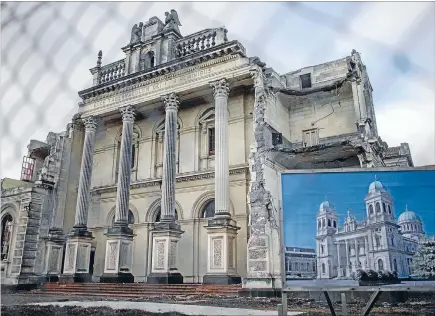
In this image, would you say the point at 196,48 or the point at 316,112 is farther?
the point at 196,48

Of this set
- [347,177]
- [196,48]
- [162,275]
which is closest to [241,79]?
[196,48]

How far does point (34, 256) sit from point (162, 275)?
7.91 metres

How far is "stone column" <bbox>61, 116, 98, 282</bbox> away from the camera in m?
18.7

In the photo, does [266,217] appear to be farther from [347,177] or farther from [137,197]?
[137,197]

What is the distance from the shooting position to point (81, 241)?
19.2 meters

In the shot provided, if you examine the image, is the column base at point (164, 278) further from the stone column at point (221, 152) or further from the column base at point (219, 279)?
the stone column at point (221, 152)

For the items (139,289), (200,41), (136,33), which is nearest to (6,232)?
(139,289)

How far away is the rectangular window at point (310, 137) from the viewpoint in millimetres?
17688

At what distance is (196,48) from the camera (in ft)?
63.2

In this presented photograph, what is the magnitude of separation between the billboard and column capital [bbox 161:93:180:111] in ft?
42.7

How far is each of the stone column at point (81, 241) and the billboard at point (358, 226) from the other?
15.3 metres

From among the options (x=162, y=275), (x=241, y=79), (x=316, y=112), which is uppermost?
(x=241, y=79)

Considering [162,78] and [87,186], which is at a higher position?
[162,78]

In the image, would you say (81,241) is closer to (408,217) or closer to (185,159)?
(185,159)
